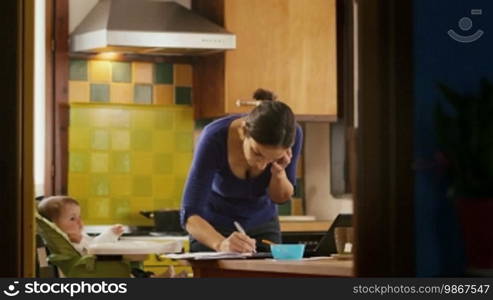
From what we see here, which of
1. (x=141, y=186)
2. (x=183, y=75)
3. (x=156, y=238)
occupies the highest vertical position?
(x=183, y=75)

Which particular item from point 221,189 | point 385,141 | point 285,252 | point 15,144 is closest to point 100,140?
point 221,189

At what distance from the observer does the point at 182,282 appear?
2.45 m

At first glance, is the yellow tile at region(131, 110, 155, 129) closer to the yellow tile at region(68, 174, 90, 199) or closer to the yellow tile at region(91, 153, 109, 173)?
the yellow tile at region(91, 153, 109, 173)

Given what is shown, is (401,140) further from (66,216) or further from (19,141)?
(66,216)

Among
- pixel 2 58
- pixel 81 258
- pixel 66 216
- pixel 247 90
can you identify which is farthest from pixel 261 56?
pixel 2 58

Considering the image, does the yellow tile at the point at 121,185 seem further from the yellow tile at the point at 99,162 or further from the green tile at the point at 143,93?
the green tile at the point at 143,93

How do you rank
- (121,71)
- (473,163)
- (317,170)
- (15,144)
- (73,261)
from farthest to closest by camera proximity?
(317,170)
(121,71)
(73,261)
(15,144)
(473,163)

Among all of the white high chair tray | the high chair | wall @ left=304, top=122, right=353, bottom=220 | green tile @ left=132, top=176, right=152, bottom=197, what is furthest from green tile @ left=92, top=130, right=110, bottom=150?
the white high chair tray

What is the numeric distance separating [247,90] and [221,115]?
0.65 feet

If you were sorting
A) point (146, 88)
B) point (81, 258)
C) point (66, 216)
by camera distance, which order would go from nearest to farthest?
point (81, 258) → point (66, 216) → point (146, 88)

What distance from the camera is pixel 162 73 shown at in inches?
252

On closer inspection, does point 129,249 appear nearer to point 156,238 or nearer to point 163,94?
point 156,238

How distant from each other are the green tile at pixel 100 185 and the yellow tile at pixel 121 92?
43cm

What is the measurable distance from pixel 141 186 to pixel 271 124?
226cm
